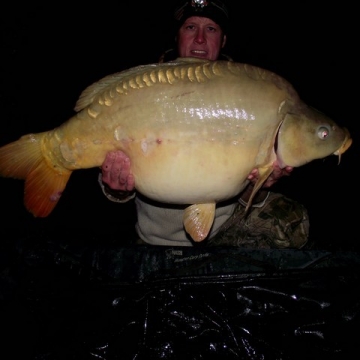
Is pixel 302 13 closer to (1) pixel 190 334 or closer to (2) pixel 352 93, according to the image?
(2) pixel 352 93

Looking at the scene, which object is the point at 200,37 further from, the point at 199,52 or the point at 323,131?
the point at 323,131

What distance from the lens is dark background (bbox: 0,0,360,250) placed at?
391cm

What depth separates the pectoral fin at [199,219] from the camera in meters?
1.37

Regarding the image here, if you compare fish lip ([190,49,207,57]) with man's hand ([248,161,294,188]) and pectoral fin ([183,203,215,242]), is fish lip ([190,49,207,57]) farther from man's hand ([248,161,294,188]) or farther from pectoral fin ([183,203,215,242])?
pectoral fin ([183,203,215,242])

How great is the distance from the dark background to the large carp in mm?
656

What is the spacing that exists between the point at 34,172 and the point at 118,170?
1.16ft

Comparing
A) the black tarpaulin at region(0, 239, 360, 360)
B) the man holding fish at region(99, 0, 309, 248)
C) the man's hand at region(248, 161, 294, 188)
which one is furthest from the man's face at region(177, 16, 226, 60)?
the black tarpaulin at region(0, 239, 360, 360)

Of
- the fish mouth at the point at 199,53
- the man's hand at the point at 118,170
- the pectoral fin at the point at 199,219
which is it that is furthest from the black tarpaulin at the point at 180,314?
the fish mouth at the point at 199,53

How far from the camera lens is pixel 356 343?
1172 mm

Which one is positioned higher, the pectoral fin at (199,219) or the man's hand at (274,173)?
the man's hand at (274,173)

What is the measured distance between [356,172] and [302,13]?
6.14 m

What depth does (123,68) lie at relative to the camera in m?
8.18

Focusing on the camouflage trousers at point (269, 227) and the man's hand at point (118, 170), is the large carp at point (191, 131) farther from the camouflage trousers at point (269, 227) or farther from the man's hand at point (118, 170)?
the camouflage trousers at point (269, 227)

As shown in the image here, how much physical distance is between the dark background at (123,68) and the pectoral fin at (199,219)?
25.7 inches
